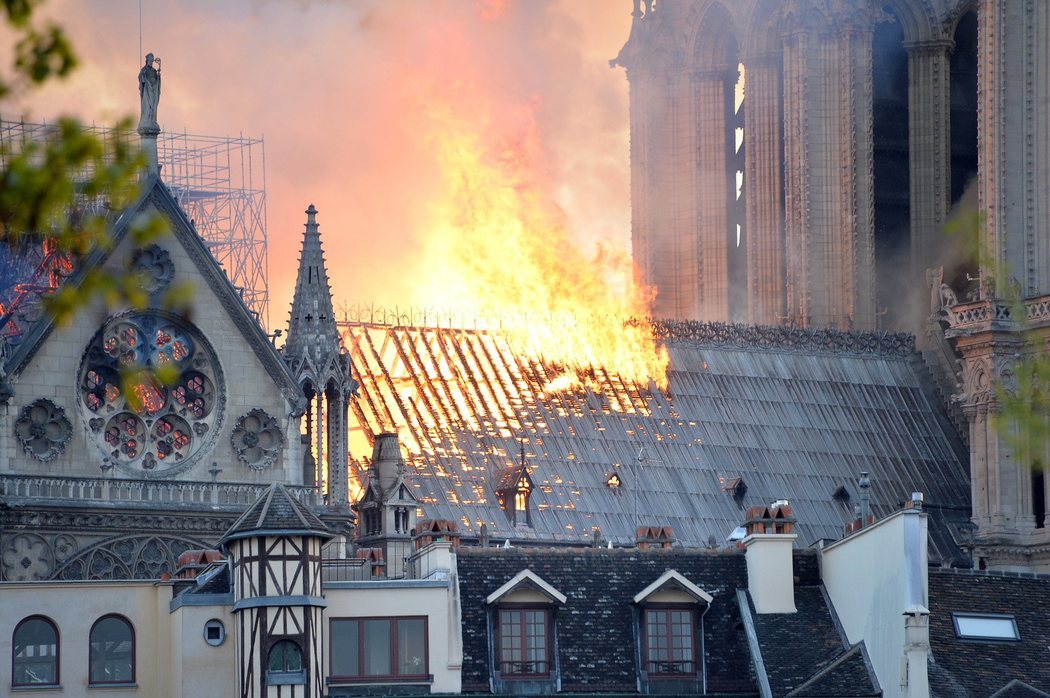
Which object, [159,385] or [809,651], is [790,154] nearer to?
[159,385]

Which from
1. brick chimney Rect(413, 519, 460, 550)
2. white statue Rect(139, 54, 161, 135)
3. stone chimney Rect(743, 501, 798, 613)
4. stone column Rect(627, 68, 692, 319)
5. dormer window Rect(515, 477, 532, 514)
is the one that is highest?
stone column Rect(627, 68, 692, 319)

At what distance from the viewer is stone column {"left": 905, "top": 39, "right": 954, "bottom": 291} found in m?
120

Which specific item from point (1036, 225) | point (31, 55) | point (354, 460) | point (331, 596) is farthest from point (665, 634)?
point (1036, 225)

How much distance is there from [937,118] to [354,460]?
47.1m

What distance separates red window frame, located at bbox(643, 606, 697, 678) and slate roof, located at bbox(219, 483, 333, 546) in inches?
294

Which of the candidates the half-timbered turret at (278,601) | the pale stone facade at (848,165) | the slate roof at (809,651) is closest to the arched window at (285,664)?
the half-timbered turret at (278,601)

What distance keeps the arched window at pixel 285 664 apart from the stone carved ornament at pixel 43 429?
17969 millimetres

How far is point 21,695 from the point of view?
56469 mm

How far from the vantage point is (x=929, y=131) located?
121250 mm

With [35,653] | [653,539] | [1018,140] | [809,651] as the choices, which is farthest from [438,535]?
[1018,140]

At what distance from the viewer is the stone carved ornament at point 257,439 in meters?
76.1

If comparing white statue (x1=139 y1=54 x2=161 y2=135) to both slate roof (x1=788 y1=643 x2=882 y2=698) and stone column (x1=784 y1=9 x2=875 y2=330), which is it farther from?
stone column (x1=784 y1=9 x2=875 y2=330)

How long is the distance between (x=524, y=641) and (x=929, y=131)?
66.7 meters

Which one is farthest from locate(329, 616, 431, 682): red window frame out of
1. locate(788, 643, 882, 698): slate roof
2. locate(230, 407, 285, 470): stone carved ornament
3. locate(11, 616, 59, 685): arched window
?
locate(230, 407, 285, 470): stone carved ornament
